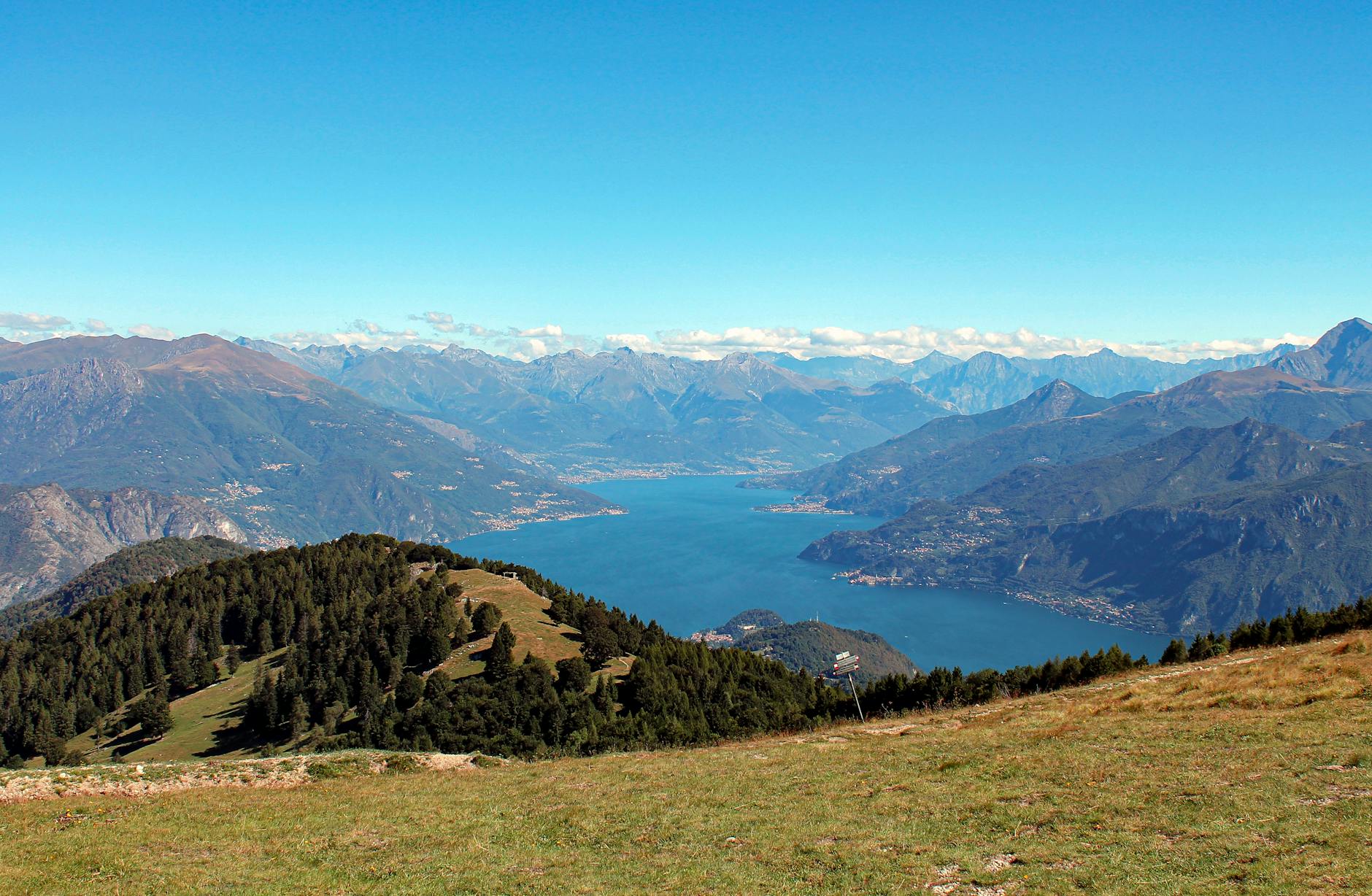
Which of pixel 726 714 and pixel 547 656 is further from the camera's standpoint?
pixel 547 656

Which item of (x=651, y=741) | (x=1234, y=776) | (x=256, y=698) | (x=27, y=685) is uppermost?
(x=1234, y=776)

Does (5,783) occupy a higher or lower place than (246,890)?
lower

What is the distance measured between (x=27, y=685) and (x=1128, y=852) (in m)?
128

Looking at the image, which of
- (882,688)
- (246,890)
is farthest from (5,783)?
(882,688)

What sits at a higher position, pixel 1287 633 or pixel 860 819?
pixel 860 819

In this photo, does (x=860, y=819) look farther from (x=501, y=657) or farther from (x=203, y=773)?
(x=501, y=657)

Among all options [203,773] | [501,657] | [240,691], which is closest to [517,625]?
[501,657]

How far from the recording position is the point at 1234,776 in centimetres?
2072

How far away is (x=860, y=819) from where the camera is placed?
2081 centimetres

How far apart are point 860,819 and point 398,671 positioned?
6798 cm

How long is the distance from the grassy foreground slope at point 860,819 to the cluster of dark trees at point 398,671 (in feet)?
Result: 52.5

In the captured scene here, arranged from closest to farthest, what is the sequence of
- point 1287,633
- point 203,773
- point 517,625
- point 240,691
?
point 203,773 < point 1287,633 < point 517,625 < point 240,691

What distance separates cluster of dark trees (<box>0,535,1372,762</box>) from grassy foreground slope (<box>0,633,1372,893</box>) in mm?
15989

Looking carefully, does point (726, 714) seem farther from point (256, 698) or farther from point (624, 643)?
point (256, 698)
